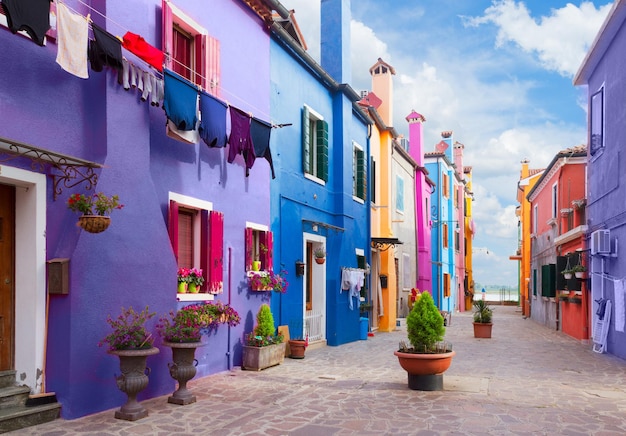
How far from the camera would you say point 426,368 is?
28.4 feet

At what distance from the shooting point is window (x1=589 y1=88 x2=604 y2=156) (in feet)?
50.6

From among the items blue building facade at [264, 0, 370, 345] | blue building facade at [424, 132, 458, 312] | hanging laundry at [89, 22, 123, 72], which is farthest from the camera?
blue building facade at [424, 132, 458, 312]

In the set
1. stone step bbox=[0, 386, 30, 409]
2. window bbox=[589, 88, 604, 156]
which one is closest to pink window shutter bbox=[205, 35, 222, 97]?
stone step bbox=[0, 386, 30, 409]

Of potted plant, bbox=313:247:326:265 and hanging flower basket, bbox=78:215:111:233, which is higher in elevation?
hanging flower basket, bbox=78:215:111:233

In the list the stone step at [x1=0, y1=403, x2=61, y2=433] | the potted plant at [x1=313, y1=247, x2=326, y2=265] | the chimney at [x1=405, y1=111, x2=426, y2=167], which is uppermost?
the chimney at [x1=405, y1=111, x2=426, y2=167]

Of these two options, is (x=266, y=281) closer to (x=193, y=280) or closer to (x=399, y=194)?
(x=193, y=280)

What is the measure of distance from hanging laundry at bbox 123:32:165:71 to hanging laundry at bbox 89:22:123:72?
1.35 ft

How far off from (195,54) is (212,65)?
0.34 m

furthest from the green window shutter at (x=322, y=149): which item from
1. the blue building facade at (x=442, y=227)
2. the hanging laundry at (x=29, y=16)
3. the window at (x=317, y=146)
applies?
the blue building facade at (x=442, y=227)

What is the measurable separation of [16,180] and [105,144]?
1.20 m

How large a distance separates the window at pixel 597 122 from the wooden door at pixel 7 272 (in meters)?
13.9

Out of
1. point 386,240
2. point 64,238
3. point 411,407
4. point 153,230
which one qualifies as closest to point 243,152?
point 153,230

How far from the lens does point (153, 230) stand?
318 inches

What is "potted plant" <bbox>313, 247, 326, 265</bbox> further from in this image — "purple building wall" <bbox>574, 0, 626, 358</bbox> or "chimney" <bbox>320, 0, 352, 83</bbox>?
"purple building wall" <bbox>574, 0, 626, 358</bbox>
